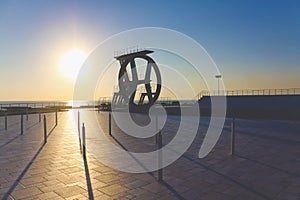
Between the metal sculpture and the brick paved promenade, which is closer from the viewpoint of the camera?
the brick paved promenade

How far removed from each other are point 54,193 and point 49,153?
3.36 m

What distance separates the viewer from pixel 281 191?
4.13 meters

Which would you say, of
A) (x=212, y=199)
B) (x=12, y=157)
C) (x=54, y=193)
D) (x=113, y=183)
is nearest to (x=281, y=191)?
(x=212, y=199)

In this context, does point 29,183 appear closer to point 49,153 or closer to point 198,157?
point 49,153

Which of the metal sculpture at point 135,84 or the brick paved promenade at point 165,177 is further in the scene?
the metal sculpture at point 135,84

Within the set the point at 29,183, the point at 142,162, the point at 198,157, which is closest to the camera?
the point at 29,183

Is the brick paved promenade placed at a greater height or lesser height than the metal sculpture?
lesser

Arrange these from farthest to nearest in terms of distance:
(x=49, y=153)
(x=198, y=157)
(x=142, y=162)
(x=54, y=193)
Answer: (x=49, y=153), (x=198, y=157), (x=142, y=162), (x=54, y=193)

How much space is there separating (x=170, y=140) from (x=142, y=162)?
125 inches

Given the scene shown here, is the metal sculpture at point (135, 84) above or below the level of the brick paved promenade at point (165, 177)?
above

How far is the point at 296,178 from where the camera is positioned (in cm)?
481

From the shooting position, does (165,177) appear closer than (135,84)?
Yes

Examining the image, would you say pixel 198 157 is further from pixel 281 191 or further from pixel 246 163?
pixel 281 191

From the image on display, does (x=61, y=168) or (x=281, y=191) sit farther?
(x=61, y=168)
